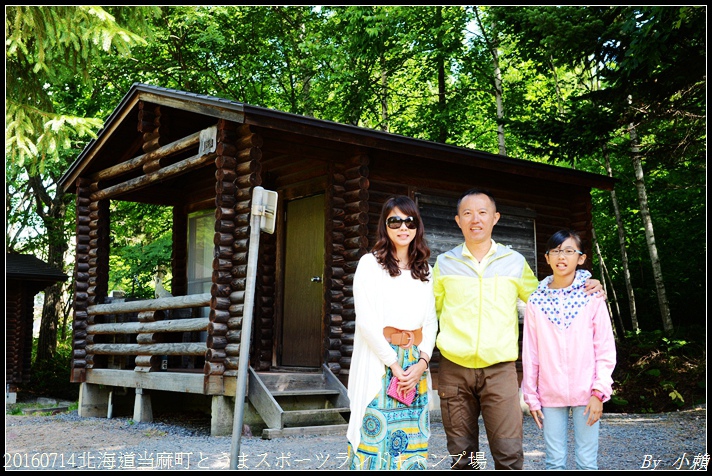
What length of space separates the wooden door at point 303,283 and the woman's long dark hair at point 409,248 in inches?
222

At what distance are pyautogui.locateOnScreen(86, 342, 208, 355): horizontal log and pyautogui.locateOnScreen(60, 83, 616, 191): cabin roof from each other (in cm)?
266

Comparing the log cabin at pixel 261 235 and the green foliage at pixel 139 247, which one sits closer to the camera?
the log cabin at pixel 261 235

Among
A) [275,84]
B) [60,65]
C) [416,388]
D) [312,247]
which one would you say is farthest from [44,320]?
[416,388]

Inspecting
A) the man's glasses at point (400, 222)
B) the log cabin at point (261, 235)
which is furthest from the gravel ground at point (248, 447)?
the man's glasses at point (400, 222)

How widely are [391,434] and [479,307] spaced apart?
Answer: 2.81ft

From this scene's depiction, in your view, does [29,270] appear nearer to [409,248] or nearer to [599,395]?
[409,248]

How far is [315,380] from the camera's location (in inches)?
336

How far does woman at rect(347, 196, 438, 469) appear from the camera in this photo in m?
3.77

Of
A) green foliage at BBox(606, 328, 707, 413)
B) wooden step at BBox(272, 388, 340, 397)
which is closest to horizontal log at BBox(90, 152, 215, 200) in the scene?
wooden step at BBox(272, 388, 340, 397)

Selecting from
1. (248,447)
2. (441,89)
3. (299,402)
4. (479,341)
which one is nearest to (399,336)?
(479,341)

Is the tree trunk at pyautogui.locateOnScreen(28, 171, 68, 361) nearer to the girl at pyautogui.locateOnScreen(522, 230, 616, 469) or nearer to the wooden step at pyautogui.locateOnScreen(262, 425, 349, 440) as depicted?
the wooden step at pyautogui.locateOnScreen(262, 425, 349, 440)

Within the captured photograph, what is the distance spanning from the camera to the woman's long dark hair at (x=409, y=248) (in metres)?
3.91

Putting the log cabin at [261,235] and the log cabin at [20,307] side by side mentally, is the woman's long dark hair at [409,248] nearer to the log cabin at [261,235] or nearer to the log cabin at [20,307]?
the log cabin at [261,235]

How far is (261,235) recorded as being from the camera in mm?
10156
